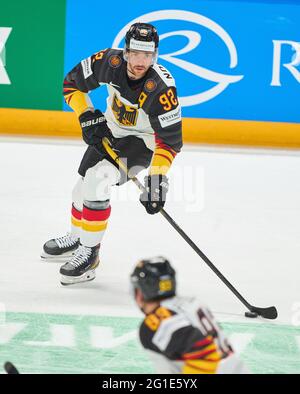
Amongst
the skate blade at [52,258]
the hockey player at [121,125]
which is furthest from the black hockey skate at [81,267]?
the skate blade at [52,258]

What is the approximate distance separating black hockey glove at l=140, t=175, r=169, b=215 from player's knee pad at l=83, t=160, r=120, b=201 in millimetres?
363

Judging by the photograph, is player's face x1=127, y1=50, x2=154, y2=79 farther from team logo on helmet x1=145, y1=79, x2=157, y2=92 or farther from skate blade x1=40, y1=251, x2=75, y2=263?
skate blade x1=40, y1=251, x2=75, y2=263

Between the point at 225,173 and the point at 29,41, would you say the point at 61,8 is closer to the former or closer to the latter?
the point at 29,41

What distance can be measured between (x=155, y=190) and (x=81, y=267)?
667mm

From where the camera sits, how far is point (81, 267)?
A: 4445mm

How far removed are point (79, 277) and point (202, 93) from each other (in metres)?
3.60

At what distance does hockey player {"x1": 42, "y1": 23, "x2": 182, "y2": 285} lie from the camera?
4.21m

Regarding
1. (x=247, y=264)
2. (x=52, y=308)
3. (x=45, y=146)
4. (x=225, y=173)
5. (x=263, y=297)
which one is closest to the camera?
(x=52, y=308)

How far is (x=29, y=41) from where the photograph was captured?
763 centimetres

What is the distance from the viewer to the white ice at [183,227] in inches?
169

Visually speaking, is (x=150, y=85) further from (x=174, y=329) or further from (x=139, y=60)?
(x=174, y=329)

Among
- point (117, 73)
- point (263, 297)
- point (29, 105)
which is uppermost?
point (117, 73)

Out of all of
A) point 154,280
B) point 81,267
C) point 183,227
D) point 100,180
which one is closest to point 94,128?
point 100,180

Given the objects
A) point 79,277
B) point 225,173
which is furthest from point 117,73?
point 225,173
